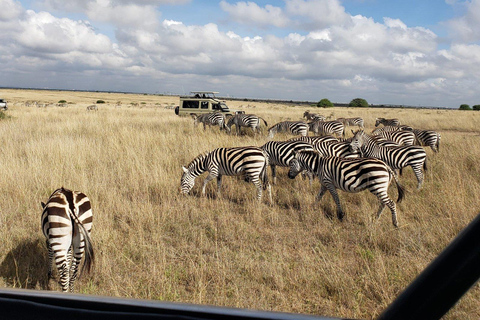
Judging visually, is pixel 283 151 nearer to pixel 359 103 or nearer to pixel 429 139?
pixel 429 139

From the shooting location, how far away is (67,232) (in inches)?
146

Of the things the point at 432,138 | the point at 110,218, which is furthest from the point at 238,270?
the point at 432,138

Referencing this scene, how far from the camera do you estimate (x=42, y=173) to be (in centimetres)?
781

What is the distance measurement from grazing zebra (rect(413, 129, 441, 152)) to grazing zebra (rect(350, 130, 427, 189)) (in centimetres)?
424

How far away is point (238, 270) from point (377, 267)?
1.89 metres

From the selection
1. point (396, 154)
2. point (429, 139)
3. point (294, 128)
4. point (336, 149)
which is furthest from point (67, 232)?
point (429, 139)

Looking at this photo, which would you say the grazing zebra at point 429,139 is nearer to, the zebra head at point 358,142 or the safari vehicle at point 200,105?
the zebra head at point 358,142

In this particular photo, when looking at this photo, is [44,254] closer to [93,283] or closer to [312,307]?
[93,283]

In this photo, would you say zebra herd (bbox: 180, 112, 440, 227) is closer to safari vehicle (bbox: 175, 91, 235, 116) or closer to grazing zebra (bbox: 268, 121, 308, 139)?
grazing zebra (bbox: 268, 121, 308, 139)

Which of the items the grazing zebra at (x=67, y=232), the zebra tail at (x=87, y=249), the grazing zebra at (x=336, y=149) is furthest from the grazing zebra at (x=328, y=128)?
the zebra tail at (x=87, y=249)

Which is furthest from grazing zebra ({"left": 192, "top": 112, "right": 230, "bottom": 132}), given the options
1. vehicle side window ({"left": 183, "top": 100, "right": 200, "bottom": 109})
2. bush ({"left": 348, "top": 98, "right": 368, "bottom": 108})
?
bush ({"left": 348, "top": 98, "right": 368, "bottom": 108})

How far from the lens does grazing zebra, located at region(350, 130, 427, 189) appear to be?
865 cm

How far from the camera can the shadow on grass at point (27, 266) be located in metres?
4.15

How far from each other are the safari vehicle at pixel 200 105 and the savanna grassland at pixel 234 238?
49.7 ft
